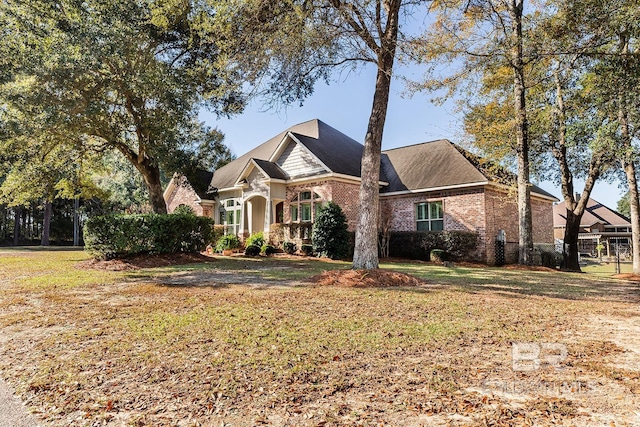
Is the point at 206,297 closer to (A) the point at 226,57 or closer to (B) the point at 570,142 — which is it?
(A) the point at 226,57

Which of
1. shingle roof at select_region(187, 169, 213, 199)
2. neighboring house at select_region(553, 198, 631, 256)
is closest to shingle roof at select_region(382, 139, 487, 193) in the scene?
shingle roof at select_region(187, 169, 213, 199)

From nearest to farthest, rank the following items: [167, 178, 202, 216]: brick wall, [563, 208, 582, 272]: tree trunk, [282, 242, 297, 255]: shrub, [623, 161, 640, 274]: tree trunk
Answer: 1. [623, 161, 640, 274]: tree trunk
2. [563, 208, 582, 272]: tree trunk
3. [282, 242, 297, 255]: shrub
4. [167, 178, 202, 216]: brick wall

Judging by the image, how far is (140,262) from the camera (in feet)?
43.1

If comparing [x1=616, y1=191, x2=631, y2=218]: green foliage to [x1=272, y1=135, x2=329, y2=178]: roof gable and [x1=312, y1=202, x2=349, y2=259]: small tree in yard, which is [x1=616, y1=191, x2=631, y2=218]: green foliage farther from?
[x1=312, y1=202, x2=349, y2=259]: small tree in yard

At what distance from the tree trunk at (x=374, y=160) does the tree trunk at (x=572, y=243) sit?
11043 mm

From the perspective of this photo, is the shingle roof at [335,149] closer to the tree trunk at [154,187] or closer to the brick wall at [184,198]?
the tree trunk at [154,187]

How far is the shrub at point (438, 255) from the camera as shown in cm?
1738

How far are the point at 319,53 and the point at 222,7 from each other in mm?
2945

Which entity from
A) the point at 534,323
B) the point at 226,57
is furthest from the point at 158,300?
the point at 226,57

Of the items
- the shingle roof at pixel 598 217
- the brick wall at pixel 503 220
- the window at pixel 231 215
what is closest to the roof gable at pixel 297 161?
the window at pixel 231 215

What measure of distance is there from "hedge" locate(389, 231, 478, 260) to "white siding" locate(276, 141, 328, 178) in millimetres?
5232

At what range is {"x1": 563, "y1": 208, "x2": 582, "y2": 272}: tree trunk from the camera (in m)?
16.6

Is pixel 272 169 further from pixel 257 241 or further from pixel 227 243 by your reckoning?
pixel 227 243

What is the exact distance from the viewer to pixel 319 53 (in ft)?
36.2
